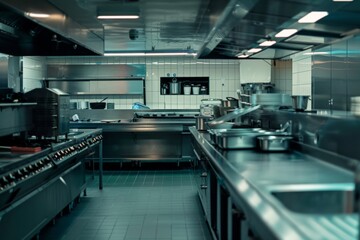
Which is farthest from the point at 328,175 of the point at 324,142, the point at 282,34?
the point at 282,34

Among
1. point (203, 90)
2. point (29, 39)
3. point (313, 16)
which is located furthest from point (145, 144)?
point (313, 16)

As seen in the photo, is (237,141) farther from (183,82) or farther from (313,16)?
(183,82)

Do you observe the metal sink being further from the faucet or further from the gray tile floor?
the gray tile floor

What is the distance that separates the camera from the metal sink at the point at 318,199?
1945mm

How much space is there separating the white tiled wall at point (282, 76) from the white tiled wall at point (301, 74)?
372 millimetres

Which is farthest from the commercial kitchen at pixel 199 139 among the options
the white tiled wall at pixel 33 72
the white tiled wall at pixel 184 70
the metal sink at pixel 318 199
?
the white tiled wall at pixel 184 70

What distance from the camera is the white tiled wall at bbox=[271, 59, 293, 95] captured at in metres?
8.30

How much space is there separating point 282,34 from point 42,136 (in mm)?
2498

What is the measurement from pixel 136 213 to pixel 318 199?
3.03 m

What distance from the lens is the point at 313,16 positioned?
281cm

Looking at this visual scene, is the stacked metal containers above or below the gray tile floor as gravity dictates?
above

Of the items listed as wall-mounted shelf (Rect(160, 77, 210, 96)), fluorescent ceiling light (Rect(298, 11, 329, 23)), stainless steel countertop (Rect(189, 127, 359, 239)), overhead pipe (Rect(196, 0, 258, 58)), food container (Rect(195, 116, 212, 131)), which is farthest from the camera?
wall-mounted shelf (Rect(160, 77, 210, 96))

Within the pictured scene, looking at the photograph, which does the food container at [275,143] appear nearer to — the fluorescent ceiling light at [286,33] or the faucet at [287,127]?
the faucet at [287,127]

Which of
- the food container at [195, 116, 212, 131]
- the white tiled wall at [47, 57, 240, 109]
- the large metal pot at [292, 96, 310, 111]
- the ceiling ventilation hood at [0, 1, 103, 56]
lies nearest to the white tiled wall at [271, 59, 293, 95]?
the white tiled wall at [47, 57, 240, 109]
